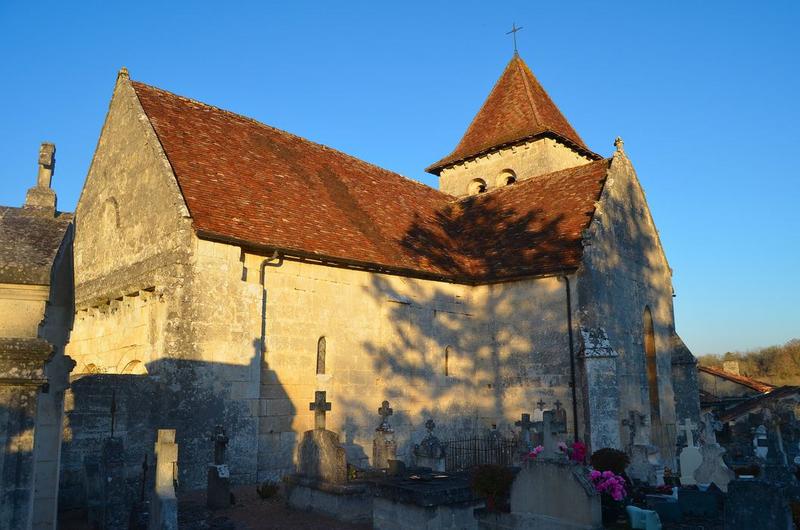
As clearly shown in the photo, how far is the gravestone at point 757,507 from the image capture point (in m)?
6.42

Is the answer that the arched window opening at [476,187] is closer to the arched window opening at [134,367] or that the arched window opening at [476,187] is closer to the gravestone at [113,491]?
the arched window opening at [134,367]

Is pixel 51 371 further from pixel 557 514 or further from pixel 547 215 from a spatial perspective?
pixel 547 215

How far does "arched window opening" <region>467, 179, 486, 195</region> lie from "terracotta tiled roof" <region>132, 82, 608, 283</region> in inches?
151

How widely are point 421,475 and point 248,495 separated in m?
3.68

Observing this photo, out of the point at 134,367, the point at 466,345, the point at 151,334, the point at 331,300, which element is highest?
the point at 331,300

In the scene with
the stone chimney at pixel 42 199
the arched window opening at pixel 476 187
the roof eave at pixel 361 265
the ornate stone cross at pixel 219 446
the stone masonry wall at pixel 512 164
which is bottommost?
the ornate stone cross at pixel 219 446

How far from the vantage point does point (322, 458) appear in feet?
36.9

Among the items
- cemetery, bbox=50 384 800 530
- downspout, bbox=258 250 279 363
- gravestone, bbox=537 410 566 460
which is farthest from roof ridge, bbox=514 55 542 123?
gravestone, bbox=537 410 566 460

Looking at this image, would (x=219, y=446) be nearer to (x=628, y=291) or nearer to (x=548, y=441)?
(x=548, y=441)

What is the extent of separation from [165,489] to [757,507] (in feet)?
24.6

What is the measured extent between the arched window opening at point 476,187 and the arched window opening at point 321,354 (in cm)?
1412

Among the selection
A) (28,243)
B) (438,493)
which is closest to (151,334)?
(438,493)

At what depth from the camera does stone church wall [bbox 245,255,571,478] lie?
45.5 ft

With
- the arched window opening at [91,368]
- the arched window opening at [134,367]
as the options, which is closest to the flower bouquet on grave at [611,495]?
the arched window opening at [134,367]
